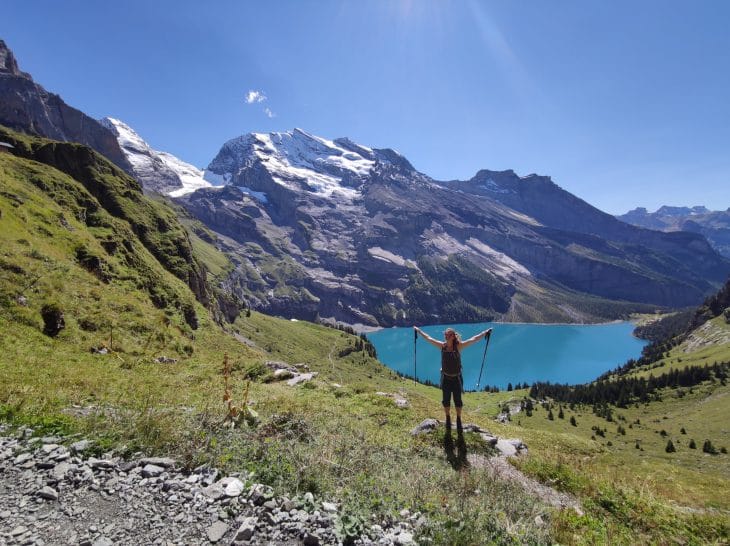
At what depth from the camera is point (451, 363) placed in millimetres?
13609

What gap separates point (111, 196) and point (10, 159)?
41.2 feet

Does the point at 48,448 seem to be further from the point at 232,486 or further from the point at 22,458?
the point at 232,486

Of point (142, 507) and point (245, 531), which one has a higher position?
point (245, 531)

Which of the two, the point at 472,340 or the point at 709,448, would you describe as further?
the point at 709,448

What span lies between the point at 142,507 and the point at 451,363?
9.97m

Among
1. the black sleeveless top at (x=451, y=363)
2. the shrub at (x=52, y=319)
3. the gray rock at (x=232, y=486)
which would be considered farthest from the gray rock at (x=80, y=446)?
the shrub at (x=52, y=319)

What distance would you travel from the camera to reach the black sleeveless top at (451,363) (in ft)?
44.5

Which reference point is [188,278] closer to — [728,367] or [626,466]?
[626,466]

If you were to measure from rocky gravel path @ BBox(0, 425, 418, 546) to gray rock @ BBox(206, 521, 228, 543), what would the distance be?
0.05 ft

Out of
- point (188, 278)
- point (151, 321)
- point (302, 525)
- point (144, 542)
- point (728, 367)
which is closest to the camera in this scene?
point (144, 542)

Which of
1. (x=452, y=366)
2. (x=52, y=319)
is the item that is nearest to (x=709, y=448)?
(x=452, y=366)

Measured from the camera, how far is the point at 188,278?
6019cm

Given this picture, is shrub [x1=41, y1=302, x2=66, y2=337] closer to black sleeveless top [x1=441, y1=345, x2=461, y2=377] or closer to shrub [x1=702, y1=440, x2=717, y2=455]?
black sleeveless top [x1=441, y1=345, x2=461, y2=377]

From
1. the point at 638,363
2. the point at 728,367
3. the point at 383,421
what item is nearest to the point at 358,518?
the point at 383,421
